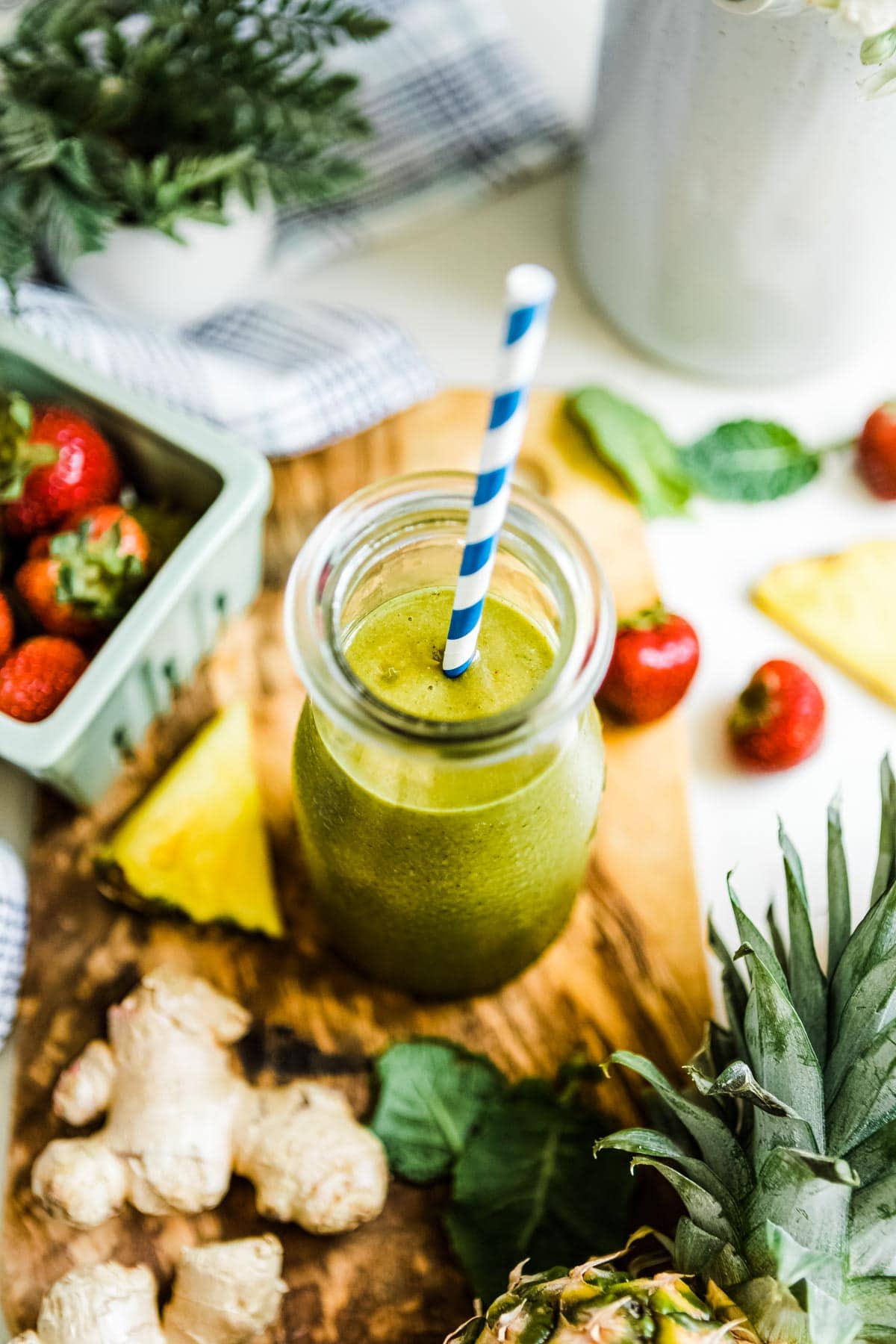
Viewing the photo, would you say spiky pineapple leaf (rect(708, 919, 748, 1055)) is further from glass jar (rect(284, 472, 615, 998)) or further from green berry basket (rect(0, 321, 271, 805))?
green berry basket (rect(0, 321, 271, 805))

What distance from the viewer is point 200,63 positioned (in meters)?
0.99

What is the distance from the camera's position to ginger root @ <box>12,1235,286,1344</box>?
75 centimetres

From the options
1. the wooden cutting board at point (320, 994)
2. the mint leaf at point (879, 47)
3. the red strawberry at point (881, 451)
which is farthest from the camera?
the red strawberry at point (881, 451)

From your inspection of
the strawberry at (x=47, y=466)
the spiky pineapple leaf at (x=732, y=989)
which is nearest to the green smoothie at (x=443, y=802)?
the spiky pineapple leaf at (x=732, y=989)

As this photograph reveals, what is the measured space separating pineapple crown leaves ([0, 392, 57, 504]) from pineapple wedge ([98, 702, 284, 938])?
0.82 feet

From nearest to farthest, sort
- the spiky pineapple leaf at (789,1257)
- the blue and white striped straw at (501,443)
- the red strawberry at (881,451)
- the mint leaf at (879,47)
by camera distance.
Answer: the blue and white striped straw at (501,443)
the spiky pineapple leaf at (789,1257)
the mint leaf at (879,47)
the red strawberry at (881,451)

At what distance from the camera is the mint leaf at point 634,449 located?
1.07 metres

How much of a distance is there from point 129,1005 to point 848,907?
1.68 feet

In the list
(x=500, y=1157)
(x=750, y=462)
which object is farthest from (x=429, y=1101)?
(x=750, y=462)

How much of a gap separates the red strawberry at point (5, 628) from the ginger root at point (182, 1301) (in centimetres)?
45

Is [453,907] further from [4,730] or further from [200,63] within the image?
[200,63]

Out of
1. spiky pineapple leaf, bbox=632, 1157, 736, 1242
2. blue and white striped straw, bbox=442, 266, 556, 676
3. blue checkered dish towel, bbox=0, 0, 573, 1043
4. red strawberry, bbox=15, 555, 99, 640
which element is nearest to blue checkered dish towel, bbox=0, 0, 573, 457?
blue checkered dish towel, bbox=0, 0, 573, 1043

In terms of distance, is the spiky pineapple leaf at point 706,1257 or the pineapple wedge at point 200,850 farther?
the pineapple wedge at point 200,850

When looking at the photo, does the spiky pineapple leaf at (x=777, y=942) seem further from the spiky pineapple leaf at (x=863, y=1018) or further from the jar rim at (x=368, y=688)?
the jar rim at (x=368, y=688)
